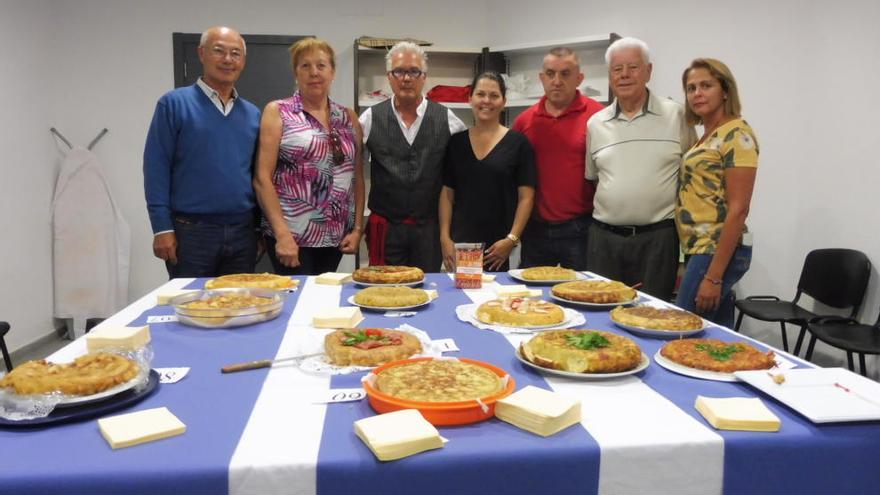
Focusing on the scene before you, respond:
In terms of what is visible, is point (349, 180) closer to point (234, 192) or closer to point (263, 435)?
point (234, 192)

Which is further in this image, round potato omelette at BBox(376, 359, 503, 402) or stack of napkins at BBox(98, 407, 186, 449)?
round potato omelette at BBox(376, 359, 503, 402)

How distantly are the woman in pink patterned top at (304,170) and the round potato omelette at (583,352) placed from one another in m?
1.66

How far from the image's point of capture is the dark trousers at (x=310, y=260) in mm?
2840

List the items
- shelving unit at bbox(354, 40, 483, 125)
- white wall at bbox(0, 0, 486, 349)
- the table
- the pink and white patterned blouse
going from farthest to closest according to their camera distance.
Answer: shelving unit at bbox(354, 40, 483, 125) → white wall at bbox(0, 0, 486, 349) → the pink and white patterned blouse → the table

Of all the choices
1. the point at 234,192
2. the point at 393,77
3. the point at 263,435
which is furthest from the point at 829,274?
the point at 263,435

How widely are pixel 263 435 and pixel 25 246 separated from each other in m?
4.04

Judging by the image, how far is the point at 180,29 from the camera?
4.68 m

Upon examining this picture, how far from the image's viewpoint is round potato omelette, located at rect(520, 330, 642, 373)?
1218 millimetres

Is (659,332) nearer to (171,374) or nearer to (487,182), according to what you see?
(171,374)

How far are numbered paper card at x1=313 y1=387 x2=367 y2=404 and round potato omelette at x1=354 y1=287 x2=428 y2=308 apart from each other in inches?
25.8

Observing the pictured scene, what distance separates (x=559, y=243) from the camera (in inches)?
121

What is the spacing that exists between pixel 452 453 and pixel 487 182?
7.23ft

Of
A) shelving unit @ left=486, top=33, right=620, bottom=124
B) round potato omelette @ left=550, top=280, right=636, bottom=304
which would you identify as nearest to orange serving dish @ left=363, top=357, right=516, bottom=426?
round potato omelette @ left=550, top=280, right=636, bottom=304

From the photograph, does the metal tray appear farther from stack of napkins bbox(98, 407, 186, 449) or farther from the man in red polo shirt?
the man in red polo shirt
